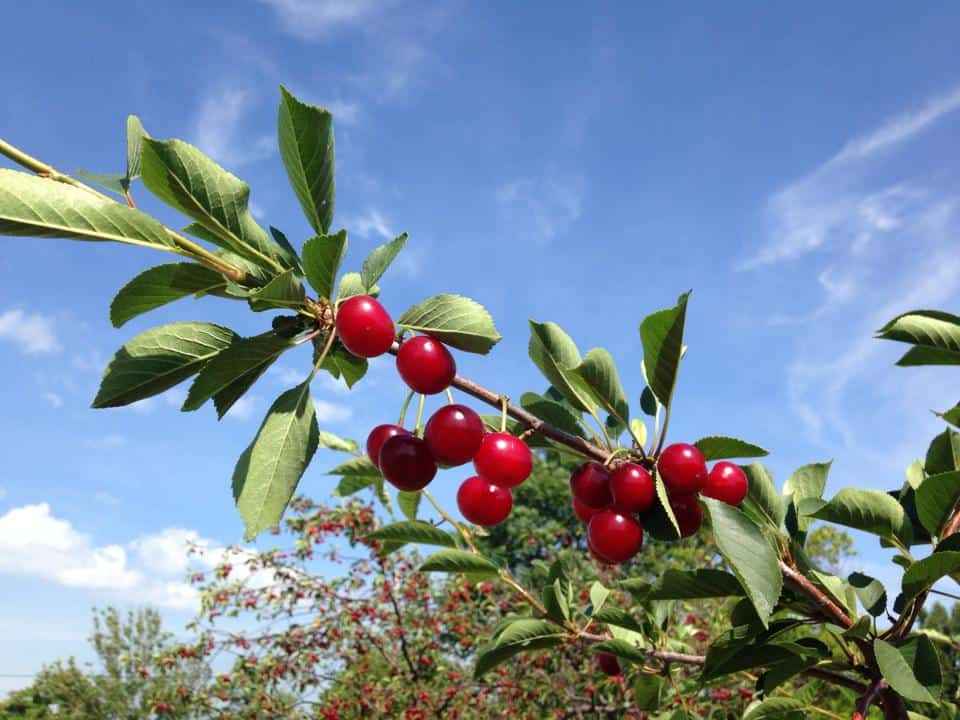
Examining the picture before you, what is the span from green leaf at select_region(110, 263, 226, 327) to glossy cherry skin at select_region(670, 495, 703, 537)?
0.96m

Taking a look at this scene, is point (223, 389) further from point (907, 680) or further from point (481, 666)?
point (907, 680)

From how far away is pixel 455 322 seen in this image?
1334 millimetres

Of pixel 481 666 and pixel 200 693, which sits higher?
pixel 200 693

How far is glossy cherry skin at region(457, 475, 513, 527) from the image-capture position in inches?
64.6

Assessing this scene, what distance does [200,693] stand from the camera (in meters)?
7.57

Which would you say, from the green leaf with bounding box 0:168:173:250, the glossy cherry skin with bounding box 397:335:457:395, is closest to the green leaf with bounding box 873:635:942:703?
the glossy cherry skin with bounding box 397:335:457:395

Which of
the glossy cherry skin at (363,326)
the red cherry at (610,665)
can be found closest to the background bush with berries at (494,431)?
the glossy cherry skin at (363,326)

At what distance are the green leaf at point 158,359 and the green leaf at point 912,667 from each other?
1.41 meters

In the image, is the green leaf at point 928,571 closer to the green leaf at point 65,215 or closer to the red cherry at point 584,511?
the red cherry at point 584,511

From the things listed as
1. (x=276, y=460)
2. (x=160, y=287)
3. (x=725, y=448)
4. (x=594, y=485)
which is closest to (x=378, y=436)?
(x=276, y=460)

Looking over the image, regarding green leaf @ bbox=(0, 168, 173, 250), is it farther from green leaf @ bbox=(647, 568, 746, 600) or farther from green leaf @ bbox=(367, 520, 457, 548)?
green leaf @ bbox=(647, 568, 746, 600)

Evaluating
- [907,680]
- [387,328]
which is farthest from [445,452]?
[907,680]

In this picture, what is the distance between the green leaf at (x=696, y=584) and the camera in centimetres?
158

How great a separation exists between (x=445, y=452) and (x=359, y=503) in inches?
275
